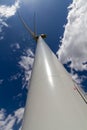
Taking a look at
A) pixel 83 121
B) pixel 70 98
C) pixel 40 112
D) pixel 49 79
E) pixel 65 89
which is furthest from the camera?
pixel 49 79

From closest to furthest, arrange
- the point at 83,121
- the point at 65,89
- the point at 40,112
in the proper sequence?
A: the point at 83,121
the point at 40,112
the point at 65,89

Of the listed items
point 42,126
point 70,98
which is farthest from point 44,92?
point 42,126

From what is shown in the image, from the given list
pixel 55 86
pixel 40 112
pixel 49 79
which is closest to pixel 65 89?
pixel 55 86

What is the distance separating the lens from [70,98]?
7.20 meters

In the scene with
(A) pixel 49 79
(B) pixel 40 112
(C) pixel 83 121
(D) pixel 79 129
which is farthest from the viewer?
(A) pixel 49 79

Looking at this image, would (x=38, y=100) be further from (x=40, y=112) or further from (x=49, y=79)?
(x=49, y=79)

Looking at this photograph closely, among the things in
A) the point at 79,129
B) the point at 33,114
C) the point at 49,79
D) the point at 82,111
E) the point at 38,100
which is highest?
the point at 49,79

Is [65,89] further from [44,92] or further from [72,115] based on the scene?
[72,115]

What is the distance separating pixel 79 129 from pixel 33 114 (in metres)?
1.69

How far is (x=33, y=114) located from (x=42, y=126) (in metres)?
0.91

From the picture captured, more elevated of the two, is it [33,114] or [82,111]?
[33,114]

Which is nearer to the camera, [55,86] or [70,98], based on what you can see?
[70,98]

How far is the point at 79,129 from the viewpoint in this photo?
17.6ft

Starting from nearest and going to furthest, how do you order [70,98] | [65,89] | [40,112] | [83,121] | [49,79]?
1. [83,121]
2. [40,112]
3. [70,98]
4. [65,89]
5. [49,79]
